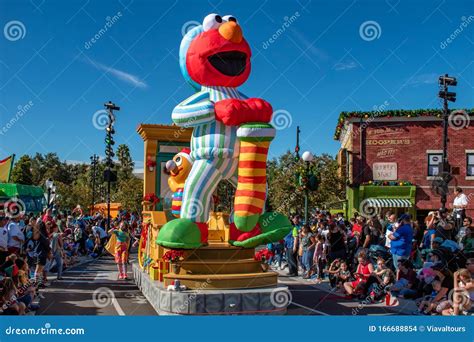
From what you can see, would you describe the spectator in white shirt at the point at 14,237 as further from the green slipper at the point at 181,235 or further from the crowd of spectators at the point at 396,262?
the crowd of spectators at the point at 396,262

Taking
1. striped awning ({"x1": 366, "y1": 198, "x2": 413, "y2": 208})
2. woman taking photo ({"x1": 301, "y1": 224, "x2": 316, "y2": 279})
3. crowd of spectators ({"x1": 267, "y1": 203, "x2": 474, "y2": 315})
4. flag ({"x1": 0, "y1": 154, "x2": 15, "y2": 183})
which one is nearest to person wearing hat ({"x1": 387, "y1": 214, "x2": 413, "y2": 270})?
crowd of spectators ({"x1": 267, "y1": 203, "x2": 474, "y2": 315})

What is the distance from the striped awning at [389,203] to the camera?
3089 cm

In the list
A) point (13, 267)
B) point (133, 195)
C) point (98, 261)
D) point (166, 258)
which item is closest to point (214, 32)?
point (166, 258)

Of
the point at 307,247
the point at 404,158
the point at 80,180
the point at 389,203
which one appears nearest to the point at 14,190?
the point at 307,247

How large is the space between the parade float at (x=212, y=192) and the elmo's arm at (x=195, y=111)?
0.05ft

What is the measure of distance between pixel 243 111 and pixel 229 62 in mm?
1134

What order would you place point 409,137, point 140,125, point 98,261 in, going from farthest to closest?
point 409,137 → point 98,261 → point 140,125

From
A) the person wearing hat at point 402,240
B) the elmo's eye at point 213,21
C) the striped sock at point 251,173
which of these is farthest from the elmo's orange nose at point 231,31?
the person wearing hat at point 402,240

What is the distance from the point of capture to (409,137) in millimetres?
31812

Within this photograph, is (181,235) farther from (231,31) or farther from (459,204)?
(459,204)

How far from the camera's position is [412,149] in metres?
31.8

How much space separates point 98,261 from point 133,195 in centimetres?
2650

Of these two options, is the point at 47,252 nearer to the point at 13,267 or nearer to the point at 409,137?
the point at 13,267

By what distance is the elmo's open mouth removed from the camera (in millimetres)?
9289
